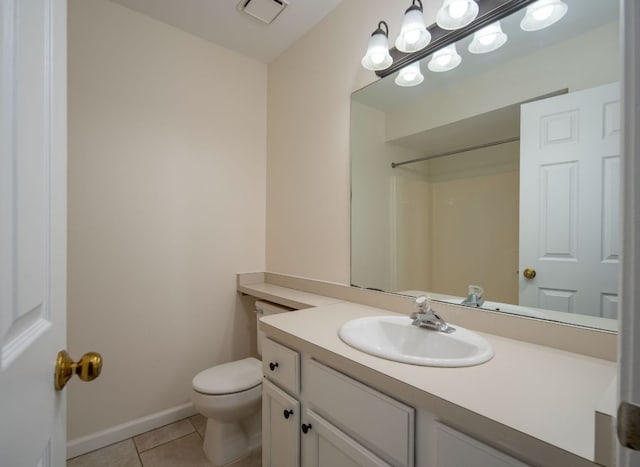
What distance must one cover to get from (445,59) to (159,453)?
243 centimetres

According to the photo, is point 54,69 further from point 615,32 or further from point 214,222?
point 214,222

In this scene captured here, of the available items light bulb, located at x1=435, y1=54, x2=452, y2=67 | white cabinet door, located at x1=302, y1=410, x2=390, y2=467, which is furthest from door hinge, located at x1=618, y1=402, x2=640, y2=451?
light bulb, located at x1=435, y1=54, x2=452, y2=67

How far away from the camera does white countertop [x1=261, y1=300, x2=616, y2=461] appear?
55 cm

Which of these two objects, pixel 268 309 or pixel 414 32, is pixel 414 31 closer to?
pixel 414 32

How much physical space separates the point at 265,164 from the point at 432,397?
203cm

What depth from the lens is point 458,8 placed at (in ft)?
3.71

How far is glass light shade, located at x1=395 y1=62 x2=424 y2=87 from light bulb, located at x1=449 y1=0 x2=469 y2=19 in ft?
0.82

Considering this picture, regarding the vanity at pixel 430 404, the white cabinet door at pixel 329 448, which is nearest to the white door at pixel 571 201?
the vanity at pixel 430 404

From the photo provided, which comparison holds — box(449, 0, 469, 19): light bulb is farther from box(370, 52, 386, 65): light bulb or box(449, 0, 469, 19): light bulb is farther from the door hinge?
the door hinge

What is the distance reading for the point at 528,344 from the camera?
3.20ft

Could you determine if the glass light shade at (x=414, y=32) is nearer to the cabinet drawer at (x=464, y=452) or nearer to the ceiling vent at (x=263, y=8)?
the ceiling vent at (x=263, y=8)

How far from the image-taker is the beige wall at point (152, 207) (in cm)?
163

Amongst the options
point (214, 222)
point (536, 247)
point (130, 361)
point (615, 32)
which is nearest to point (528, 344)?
point (536, 247)

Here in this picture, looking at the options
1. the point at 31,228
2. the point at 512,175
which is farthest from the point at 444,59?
the point at 31,228
